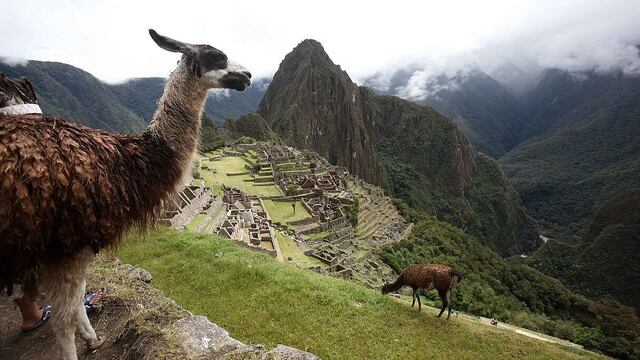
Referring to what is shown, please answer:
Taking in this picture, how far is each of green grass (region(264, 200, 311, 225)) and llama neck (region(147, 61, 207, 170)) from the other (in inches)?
854

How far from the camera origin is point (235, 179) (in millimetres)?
32625

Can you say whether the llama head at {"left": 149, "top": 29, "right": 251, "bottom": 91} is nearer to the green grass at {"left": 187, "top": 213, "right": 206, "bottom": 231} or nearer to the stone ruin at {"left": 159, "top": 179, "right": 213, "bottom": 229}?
the stone ruin at {"left": 159, "top": 179, "right": 213, "bottom": 229}

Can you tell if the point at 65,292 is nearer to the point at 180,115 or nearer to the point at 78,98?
the point at 180,115

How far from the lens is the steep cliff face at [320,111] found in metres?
108

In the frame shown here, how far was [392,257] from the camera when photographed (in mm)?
26516

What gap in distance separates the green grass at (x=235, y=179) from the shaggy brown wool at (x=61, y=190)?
24840 mm

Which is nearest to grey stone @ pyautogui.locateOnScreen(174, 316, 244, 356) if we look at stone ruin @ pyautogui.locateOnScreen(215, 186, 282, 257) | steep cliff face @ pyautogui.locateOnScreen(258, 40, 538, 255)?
stone ruin @ pyautogui.locateOnScreen(215, 186, 282, 257)

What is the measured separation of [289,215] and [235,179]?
865 cm

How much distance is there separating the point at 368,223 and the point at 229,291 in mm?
30476

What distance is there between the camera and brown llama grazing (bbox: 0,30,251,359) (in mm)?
1924

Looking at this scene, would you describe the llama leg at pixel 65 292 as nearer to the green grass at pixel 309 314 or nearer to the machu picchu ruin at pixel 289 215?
the machu picchu ruin at pixel 289 215

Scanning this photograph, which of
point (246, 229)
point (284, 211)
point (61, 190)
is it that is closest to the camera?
point (61, 190)

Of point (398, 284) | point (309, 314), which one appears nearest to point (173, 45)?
point (309, 314)

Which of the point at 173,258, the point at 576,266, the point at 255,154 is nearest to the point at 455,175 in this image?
the point at 576,266
